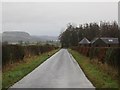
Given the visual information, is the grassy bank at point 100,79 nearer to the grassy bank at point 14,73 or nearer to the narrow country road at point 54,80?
the narrow country road at point 54,80

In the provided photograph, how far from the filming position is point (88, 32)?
134 m

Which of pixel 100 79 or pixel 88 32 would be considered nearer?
pixel 100 79

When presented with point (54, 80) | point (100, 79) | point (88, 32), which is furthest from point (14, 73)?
point (88, 32)

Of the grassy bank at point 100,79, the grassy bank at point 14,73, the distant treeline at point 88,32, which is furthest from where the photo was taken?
the distant treeline at point 88,32

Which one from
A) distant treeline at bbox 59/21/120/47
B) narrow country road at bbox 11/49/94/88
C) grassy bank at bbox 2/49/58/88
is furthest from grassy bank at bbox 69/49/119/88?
distant treeline at bbox 59/21/120/47

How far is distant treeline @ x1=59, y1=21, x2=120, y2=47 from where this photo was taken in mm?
124131

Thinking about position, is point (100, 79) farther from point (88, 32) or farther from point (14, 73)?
point (88, 32)

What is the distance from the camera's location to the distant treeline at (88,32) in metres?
124

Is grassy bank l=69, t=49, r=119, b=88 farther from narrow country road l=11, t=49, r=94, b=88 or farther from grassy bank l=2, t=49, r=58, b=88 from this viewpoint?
grassy bank l=2, t=49, r=58, b=88

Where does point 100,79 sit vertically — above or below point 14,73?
above

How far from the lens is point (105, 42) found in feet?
315

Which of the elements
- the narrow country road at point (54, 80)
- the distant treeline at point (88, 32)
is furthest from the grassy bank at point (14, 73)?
the distant treeline at point (88, 32)

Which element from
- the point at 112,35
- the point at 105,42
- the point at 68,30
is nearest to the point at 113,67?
the point at 105,42

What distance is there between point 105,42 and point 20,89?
85.3m
